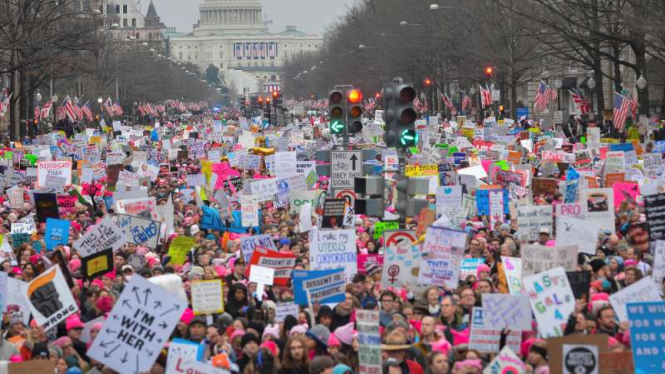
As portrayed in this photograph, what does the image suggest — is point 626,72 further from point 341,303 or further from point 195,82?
point 195,82

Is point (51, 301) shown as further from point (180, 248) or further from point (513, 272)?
point (180, 248)

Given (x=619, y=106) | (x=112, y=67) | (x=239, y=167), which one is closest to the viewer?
(x=239, y=167)

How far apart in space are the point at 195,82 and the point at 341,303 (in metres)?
173

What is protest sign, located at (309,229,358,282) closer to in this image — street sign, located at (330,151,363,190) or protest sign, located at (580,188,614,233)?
protest sign, located at (580,188,614,233)

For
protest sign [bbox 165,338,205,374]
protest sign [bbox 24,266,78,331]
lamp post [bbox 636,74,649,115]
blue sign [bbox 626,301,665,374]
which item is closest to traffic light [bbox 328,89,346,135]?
protest sign [bbox 24,266,78,331]

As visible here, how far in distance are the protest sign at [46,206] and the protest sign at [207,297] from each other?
418 inches

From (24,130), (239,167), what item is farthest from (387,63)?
(239,167)

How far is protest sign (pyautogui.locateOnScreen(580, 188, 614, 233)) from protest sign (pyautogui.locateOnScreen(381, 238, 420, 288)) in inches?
169

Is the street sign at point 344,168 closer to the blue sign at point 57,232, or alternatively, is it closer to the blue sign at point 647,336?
the blue sign at point 57,232

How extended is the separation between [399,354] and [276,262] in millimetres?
4342

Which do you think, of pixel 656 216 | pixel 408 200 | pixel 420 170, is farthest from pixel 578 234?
pixel 420 170

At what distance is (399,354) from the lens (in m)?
12.9

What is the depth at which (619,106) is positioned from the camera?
38812 millimetres

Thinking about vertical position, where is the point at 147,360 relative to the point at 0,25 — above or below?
below
